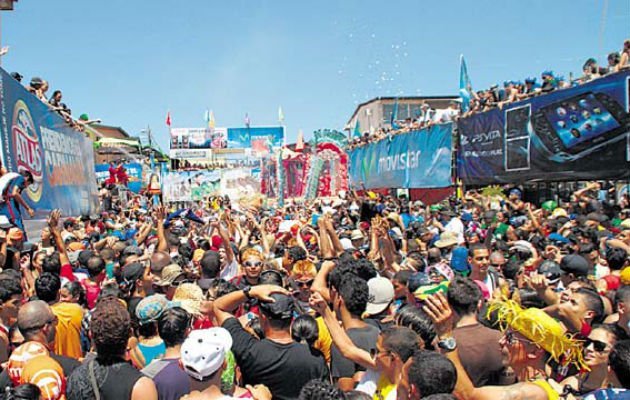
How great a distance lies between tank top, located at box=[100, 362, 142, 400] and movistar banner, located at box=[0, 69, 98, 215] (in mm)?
5237

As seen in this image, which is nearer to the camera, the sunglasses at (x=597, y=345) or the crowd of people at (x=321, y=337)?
the crowd of people at (x=321, y=337)

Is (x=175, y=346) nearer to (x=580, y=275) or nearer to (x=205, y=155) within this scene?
(x=580, y=275)

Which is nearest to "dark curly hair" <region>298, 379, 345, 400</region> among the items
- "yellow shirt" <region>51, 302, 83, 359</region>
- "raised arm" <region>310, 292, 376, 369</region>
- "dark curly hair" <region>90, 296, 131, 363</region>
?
"raised arm" <region>310, 292, 376, 369</region>

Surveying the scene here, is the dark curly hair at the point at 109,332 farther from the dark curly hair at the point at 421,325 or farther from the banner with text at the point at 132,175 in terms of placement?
the banner with text at the point at 132,175

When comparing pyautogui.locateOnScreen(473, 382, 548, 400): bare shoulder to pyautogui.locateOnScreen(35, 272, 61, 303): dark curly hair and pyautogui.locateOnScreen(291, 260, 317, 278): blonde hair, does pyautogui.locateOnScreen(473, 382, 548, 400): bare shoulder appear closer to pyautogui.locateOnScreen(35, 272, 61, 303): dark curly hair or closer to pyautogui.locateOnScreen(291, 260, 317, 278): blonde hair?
pyautogui.locateOnScreen(291, 260, 317, 278): blonde hair

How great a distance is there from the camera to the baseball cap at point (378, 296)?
4062mm

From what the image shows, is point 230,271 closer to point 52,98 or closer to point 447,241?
point 447,241

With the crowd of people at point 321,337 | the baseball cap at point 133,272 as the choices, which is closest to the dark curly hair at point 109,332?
the crowd of people at point 321,337

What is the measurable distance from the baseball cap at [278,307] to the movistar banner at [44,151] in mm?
5398

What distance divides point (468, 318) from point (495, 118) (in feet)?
34.3

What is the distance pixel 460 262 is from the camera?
599 centimetres

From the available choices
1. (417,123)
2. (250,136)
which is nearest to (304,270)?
(417,123)

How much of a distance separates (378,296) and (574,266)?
2.24m

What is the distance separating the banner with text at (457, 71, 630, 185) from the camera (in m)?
9.56
